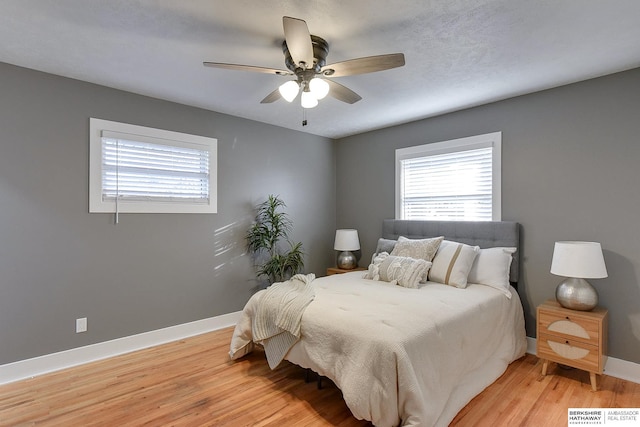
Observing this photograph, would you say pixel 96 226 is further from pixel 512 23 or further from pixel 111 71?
pixel 512 23

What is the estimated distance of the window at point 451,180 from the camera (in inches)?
142

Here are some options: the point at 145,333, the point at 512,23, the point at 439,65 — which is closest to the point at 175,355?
the point at 145,333

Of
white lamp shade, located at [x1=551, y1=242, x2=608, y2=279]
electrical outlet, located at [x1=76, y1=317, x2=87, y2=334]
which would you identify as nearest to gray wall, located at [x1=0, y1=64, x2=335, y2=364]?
electrical outlet, located at [x1=76, y1=317, x2=87, y2=334]

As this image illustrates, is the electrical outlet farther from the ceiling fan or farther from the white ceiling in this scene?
the ceiling fan

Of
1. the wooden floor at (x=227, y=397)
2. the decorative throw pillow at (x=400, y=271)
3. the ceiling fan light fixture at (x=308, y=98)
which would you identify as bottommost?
the wooden floor at (x=227, y=397)

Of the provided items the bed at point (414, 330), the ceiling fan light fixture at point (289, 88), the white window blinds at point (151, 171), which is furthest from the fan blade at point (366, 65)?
the white window blinds at point (151, 171)

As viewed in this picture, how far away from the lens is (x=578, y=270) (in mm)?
2586

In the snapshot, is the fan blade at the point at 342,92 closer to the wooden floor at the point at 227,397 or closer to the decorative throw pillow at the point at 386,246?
the decorative throw pillow at the point at 386,246

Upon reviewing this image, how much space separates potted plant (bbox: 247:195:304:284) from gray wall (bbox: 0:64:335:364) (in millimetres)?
143

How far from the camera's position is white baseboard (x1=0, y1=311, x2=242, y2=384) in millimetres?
2748

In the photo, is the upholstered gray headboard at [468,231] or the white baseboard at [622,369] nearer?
the white baseboard at [622,369]

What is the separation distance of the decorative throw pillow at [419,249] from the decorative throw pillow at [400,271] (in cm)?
13

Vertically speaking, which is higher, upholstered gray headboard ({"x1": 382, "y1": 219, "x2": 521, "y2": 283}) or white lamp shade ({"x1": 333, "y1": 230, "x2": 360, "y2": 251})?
upholstered gray headboard ({"x1": 382, "y1": 219, "x2": 521, "y2": 283})

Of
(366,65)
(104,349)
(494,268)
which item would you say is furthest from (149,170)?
(494,268)
